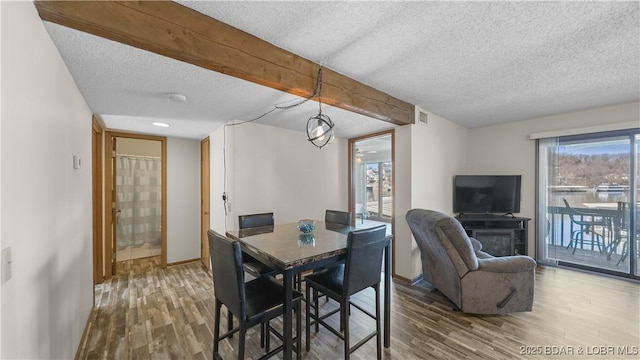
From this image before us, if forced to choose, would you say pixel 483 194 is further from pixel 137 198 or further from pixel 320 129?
pixel 137 198

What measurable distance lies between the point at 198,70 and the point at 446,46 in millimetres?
1879

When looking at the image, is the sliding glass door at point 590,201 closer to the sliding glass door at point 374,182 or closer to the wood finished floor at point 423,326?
the wood finished floor at point 423,326

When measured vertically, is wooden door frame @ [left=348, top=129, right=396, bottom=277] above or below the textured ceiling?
below

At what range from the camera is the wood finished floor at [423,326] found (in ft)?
6.31

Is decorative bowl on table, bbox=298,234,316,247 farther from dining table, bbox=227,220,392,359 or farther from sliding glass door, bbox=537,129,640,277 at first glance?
sliding glass door, bbox=537,129,640,277

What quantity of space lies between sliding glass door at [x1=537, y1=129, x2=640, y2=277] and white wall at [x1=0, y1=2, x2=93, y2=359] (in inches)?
214

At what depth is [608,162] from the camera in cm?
334

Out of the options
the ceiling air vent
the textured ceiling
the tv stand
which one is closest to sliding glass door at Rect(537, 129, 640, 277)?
the tv stand

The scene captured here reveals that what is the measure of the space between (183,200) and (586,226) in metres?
6.33

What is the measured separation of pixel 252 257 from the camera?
212 centimetres

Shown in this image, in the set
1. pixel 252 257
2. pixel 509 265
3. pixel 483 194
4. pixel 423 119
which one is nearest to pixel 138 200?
pixel 252 257

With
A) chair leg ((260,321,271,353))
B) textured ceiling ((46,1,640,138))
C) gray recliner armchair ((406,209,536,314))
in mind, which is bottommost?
chair leg ((260,321,271,353))

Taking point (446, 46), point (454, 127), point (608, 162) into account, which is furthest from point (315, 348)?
point (608, 162)

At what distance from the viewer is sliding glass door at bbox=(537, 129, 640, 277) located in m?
3.21
